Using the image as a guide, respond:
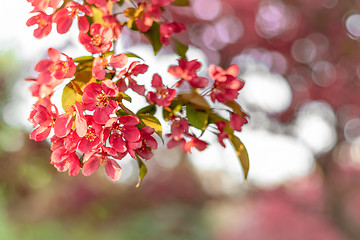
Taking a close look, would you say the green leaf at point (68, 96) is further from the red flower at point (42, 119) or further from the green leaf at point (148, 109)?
the green leaf at point (148, 109)

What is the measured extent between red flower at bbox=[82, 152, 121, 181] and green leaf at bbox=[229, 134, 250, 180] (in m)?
0.25

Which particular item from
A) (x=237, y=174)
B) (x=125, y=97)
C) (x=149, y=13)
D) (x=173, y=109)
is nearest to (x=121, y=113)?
(x=125, y=97)

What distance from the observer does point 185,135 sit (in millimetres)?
753

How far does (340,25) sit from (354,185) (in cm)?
373

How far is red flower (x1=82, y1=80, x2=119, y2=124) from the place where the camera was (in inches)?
22.7

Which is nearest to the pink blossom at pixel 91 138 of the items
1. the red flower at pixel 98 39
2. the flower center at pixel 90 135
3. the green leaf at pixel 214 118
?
the flower center at pixel 90 135

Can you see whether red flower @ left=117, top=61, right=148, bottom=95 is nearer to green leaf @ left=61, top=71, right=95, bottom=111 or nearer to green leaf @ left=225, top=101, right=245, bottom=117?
green leaf @ left=61, top=71, right=95, bottom=111

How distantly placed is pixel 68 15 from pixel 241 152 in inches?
16.5

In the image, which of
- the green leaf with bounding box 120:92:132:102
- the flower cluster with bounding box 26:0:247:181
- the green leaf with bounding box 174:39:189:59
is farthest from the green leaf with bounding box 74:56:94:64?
the green leaf with bounding box 174:39:189:59

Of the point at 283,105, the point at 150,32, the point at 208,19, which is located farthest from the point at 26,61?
the point at 150,32

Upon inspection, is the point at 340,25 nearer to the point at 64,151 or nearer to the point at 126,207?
the point at 64,151

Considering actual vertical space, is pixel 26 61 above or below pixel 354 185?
below

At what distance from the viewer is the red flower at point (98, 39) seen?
64cm

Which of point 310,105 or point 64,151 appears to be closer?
point 64,151
